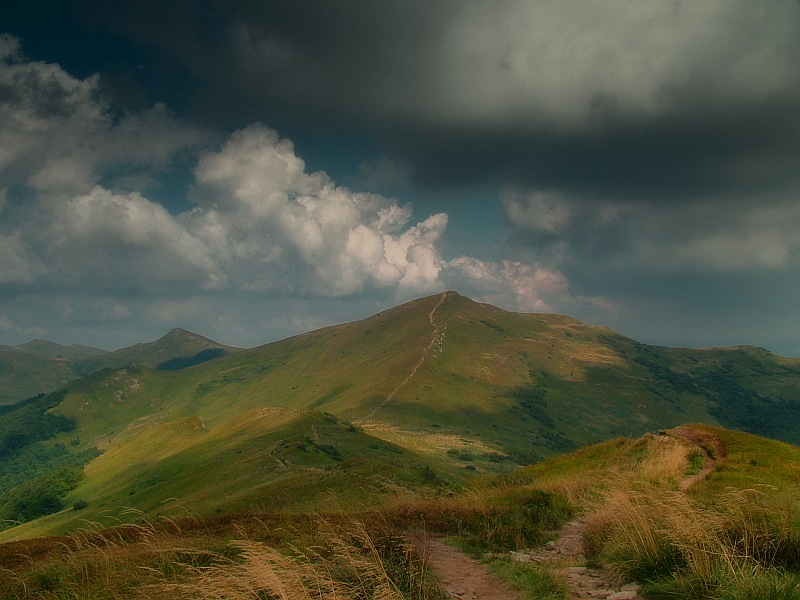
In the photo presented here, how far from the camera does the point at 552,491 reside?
1991 centimetres

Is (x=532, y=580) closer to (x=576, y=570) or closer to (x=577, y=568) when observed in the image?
(x=576, y=570)

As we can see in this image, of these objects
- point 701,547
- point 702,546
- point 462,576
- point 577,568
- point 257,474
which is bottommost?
point 257,474

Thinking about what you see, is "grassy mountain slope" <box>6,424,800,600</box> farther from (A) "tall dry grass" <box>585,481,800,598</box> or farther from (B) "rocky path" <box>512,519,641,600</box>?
(B) "rocky path" <box>512,519,641,600</box>

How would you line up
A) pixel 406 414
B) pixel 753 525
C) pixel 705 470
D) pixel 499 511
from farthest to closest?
pixel 406 414
pixel 705 470
pixel 499 511
pixel 753 525

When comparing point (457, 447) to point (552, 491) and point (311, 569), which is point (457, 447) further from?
point (311, 569)

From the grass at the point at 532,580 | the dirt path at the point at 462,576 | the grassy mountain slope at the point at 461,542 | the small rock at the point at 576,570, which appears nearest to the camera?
the grassy mountain slope at the point at 461,542

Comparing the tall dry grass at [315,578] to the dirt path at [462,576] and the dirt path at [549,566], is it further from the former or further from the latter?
the dirt path at [549,566]

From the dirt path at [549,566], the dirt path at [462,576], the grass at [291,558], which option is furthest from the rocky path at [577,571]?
the dirt path at [462,576]

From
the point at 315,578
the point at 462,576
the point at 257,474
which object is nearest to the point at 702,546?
the point at 462,576

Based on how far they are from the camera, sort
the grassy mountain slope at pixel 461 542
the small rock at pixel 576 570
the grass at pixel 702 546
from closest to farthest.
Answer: the grass at pixel 702 546
the grassy mountain slope at pixel 461 542
the small rock at pixel 576 570

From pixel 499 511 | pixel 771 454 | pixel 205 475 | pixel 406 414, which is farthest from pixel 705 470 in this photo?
pixel 406 414

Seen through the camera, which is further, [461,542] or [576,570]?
[461,542]

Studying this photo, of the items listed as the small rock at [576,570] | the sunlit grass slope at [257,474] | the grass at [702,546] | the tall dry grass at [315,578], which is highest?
the grass at [702,546]

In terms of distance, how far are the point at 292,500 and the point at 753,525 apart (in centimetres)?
3215
